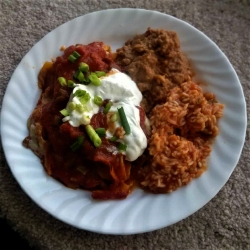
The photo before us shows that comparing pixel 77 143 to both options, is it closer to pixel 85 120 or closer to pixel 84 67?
pixel 85 120

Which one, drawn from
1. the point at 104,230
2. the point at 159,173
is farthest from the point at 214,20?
the point at 104,230

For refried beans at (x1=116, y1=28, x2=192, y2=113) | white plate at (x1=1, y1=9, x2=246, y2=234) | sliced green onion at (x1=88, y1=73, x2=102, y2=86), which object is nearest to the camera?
white plate at (x1=1, y1=9, x2=246, y2=234)

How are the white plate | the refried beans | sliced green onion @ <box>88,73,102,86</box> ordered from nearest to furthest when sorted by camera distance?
1. the white plate
2. sliced green onion @ <box>88,73,102,86</box>
3. the refried beans

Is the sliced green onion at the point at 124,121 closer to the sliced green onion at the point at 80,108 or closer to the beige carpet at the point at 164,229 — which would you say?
the sliced green onion at the point at 80,108

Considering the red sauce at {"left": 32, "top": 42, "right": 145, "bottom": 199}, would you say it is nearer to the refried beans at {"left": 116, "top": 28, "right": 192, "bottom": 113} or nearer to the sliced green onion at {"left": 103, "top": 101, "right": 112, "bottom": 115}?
the sliced green onion at {"left": 103, "top": 101, "right": 112, "bottom": 115}

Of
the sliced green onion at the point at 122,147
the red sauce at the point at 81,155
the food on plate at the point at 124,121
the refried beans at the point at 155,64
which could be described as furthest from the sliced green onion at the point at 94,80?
the sliced green onion at the point at 122,147

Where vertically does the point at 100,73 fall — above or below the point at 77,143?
above

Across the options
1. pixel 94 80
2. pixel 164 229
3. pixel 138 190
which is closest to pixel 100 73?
pixel 94 80

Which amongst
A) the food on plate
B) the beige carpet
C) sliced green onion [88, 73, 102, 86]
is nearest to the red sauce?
Answer: the food on plate

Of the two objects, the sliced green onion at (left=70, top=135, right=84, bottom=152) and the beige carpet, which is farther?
the beige carpet
